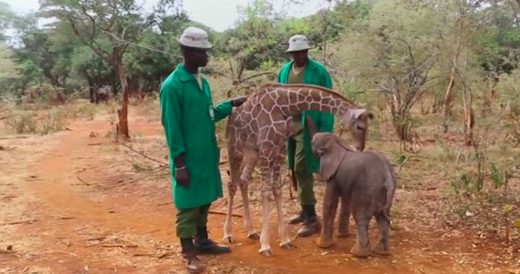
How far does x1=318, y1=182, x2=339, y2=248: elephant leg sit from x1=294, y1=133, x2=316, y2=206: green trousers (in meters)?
0.50

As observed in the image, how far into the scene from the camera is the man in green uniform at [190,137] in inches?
149

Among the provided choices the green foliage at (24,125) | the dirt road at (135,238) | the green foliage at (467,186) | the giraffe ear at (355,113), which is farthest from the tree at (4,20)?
the giraffe ear at (355,113)

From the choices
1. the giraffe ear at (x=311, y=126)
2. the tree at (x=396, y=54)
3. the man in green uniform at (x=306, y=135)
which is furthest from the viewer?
the tree at (x=396, y=54)

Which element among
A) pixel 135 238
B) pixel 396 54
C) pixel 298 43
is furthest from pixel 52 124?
pixel 298 43

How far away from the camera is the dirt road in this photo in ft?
13.4

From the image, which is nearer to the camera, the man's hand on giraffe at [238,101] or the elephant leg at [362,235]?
the elephant leg at [362,235]

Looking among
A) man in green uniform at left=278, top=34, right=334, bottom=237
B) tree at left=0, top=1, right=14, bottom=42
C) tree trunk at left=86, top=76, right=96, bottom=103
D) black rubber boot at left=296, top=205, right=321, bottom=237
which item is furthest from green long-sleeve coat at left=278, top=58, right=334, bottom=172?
tree at left=0, top=1, right=14, bottom=42

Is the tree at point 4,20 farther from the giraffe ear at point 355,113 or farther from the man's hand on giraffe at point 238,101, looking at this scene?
the giraffe ear at point 355,113

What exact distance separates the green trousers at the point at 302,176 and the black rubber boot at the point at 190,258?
1.25 m

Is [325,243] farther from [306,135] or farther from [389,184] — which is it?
[306,135]

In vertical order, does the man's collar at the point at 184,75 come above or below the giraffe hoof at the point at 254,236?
above

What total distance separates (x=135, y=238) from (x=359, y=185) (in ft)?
7.41

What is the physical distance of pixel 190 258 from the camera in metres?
4.01

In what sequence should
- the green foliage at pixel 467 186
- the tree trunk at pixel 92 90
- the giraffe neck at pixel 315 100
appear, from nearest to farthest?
1. the giraffe neck at pixel 315 100
2. the green foliage at pixel 467 186
3. the tree trunk at pixel 92 90
